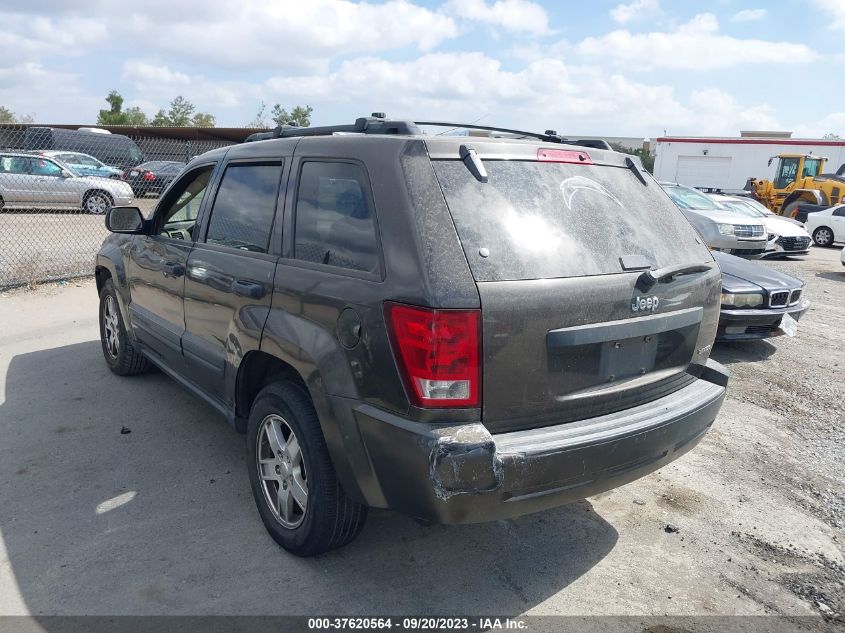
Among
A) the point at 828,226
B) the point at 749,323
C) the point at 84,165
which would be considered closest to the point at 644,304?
the point at 749,323

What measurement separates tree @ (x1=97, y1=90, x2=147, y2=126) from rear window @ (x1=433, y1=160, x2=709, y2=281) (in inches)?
2498

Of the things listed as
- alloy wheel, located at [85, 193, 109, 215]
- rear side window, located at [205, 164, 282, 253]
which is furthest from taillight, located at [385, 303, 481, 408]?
alloy wheel, located at [85, 193, 109, 215]

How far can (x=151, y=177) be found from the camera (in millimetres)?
20297

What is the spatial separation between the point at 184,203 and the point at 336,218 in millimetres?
2048

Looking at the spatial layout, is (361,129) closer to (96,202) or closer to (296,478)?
(296,478)

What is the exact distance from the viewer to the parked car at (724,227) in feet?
39.3

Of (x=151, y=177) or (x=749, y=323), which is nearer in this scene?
(x=749, y=323)

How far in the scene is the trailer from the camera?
103ft

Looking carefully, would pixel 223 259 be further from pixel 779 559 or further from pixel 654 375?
pixel 779 559

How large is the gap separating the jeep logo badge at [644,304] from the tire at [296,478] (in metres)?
1.45

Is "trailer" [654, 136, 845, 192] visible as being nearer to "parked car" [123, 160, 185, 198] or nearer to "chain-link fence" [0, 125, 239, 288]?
"parked car" [123, 160, 185, 198]

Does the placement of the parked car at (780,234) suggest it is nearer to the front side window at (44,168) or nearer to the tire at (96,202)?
the tire at (96,202)

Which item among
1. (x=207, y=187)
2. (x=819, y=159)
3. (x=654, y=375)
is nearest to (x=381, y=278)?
(x=654, y=375)

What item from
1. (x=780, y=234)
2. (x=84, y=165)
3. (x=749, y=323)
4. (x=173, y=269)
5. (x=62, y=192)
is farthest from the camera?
(x=84, y=165)
